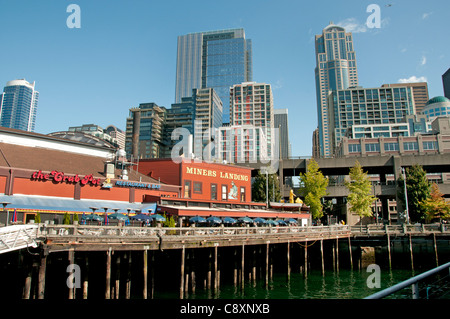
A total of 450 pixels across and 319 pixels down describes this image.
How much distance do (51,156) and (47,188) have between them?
7.71 metres

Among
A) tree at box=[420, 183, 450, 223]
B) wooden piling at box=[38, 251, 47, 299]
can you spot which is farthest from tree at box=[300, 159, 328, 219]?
wooden piling at box=[38, 251, 47, 299]

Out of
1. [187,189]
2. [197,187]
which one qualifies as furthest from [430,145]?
[187,189]

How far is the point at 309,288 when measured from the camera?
31.2m

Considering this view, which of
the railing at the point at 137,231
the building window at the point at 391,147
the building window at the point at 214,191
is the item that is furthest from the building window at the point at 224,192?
the building window at the point at 391,147

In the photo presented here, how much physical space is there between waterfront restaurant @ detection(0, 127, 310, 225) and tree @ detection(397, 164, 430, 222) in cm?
2918

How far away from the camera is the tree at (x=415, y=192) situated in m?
68.6

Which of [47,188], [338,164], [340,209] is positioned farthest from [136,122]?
[340,209]

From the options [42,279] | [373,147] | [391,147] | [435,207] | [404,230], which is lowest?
[42,279]

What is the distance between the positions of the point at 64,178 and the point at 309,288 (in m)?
27.2

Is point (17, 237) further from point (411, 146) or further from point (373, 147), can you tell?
point (373, 147)

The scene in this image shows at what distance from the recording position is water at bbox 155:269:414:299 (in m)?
27.2

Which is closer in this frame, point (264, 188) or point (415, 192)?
point (415, 192)

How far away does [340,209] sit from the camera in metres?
91.5
